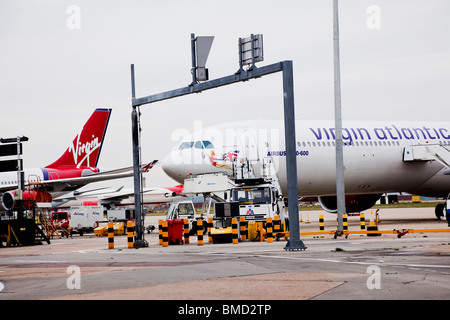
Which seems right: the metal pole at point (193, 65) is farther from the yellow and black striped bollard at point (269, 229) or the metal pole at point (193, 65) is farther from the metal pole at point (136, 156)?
the yellow and black striped bollard at point (269, 229)

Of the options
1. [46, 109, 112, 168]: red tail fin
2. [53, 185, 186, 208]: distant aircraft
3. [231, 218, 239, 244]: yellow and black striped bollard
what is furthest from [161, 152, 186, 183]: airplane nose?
[46, 109, 112, 168]: red tail fin

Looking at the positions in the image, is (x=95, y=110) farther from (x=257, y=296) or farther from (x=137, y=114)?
(x=257, y=296)

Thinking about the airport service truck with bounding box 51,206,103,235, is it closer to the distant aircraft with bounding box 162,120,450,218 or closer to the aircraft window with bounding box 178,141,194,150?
the distant aircraft with bounding box 162,120,450,218

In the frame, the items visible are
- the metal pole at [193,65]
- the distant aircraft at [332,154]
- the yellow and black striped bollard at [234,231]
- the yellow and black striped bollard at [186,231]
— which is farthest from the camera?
the distant aircraft at [332,154]

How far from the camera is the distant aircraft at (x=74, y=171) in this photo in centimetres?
4031

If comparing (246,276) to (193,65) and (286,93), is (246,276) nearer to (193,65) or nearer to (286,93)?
(286,93)

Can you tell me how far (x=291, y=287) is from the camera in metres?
9.95

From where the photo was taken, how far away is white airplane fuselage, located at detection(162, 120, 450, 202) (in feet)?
101

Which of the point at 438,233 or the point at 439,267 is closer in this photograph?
the point at 439,267

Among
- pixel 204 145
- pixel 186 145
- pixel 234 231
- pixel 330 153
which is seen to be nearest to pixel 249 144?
pixel 204 145

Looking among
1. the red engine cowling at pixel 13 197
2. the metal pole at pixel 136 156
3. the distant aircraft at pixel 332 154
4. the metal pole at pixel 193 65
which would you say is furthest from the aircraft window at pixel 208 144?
the red engine cowling at pixel 13 197

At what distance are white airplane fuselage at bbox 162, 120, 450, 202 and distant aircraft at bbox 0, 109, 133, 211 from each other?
8.67 meters

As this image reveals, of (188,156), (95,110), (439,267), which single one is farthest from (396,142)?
(439,267)
